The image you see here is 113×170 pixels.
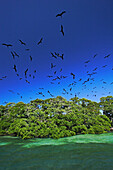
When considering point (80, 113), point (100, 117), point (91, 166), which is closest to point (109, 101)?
point (100, 117)

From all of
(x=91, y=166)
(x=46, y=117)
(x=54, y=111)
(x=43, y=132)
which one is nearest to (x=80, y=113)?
(x=54, y=111)

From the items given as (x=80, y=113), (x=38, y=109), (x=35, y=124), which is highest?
(x=38, y=109)

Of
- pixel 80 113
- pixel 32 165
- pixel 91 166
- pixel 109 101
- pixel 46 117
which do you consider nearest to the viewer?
pixel 91 166

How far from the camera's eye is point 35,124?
30.0ft

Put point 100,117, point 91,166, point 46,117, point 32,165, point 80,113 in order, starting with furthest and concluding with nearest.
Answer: point 100,117, point 80,113, point 46,117, point 32,165, point 91,166

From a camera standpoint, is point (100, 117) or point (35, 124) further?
point (100, 117)

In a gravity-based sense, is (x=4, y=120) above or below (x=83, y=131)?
above

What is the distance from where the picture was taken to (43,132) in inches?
343

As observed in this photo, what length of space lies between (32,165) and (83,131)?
24.3 ft

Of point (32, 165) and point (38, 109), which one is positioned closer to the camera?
point (32, 165)

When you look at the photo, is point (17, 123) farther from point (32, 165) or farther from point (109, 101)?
point (109, 101)

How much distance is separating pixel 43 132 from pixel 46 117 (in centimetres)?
155

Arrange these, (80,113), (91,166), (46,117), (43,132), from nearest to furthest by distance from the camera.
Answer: (91,166) → (43,132) → (46,117) → (80,113)

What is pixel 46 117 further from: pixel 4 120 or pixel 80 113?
pixel 4 120
